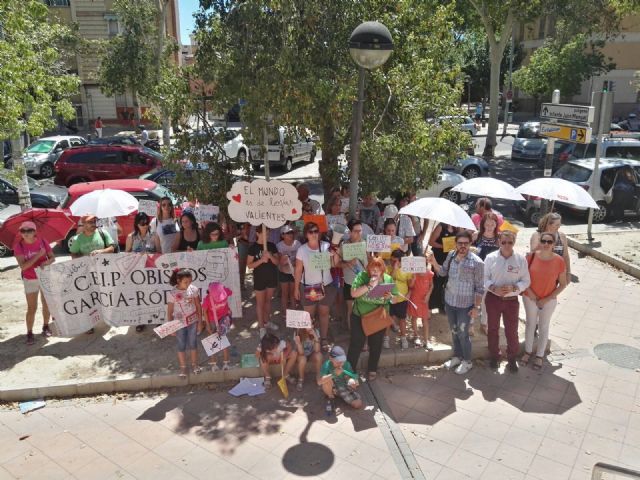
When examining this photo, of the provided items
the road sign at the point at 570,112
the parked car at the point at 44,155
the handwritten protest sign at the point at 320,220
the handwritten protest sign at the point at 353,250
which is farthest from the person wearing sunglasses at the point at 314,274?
the parked car at the point at 44,155

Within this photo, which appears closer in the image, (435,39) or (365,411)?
(365,411)

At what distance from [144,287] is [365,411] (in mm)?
3486

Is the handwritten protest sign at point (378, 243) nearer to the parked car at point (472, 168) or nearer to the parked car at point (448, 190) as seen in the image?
the parked car at point (448, 190)

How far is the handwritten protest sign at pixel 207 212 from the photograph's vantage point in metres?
8.20

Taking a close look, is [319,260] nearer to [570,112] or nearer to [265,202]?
[265,202]

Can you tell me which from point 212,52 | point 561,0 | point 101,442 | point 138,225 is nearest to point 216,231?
point 138,225

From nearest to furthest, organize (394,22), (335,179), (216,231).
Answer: (216,231) < (394,22) < (335,179)

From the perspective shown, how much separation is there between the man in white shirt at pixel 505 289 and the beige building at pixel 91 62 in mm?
36036

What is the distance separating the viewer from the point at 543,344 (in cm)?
711

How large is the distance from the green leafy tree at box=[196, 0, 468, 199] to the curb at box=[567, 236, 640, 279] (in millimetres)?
4269

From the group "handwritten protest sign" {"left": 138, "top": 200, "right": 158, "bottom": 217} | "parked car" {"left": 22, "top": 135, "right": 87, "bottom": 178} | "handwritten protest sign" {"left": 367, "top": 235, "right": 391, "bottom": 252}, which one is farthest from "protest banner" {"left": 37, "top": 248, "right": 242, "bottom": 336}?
"parked car" {"left": 22, "top": 135, "right": 87, "bottom": 178}

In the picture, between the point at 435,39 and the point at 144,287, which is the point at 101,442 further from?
the point at 435,39

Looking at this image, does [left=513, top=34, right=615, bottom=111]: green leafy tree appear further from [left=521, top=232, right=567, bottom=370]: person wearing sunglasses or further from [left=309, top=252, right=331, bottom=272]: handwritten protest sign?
[left=309, top=252, right=331, bottom=272]: handwritten protest sign

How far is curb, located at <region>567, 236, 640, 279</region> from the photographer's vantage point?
10.4 metres
